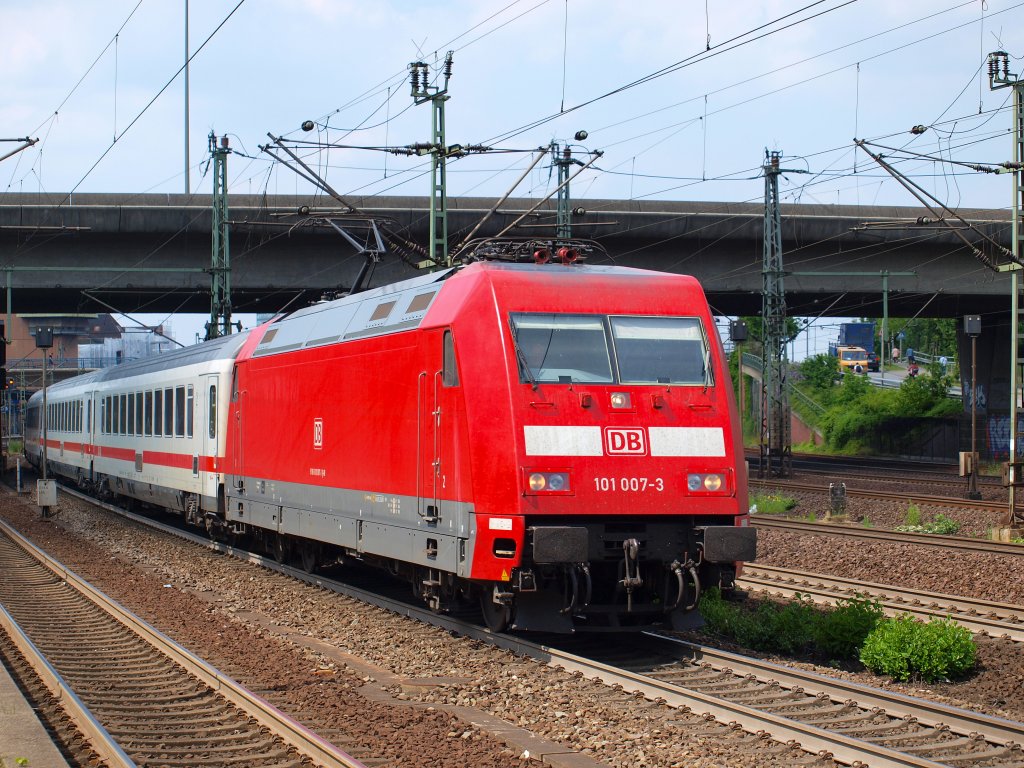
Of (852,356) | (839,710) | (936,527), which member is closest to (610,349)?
(839,710)

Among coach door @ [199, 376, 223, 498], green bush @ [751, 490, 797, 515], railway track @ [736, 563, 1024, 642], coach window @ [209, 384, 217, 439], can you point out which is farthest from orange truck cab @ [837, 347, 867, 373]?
railway track @ [736, 563, 1024, 642]

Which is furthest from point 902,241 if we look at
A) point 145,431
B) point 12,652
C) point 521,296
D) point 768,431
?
Result: point 12,652

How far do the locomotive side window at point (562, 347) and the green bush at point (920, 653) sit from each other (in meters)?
3.24

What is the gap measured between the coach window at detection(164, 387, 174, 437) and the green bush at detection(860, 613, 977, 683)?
51.6 feet

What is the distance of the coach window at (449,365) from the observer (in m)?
10.8

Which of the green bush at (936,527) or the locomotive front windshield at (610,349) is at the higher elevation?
the locomotive front windshield at (610,349)

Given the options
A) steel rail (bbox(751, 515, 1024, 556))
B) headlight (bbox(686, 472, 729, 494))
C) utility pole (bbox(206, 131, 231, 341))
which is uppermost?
utility pole (bbox(206, 131, 231, 341))

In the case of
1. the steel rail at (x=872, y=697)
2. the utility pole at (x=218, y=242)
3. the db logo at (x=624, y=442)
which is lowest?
the steel rail at (x=872, y=697)

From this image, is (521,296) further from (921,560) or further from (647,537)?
(921,560)

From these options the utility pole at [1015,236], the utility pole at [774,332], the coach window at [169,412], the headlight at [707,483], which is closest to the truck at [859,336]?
the utility pole at [774,332]

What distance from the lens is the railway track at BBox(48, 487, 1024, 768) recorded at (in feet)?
23.9

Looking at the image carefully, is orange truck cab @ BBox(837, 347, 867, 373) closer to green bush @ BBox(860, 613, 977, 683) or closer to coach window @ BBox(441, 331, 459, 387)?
green bush @ BBox(860, 613, 977, 683)

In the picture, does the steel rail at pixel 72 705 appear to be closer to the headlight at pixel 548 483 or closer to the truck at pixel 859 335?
the headlight at pixel 548 483

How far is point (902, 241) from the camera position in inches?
1528
